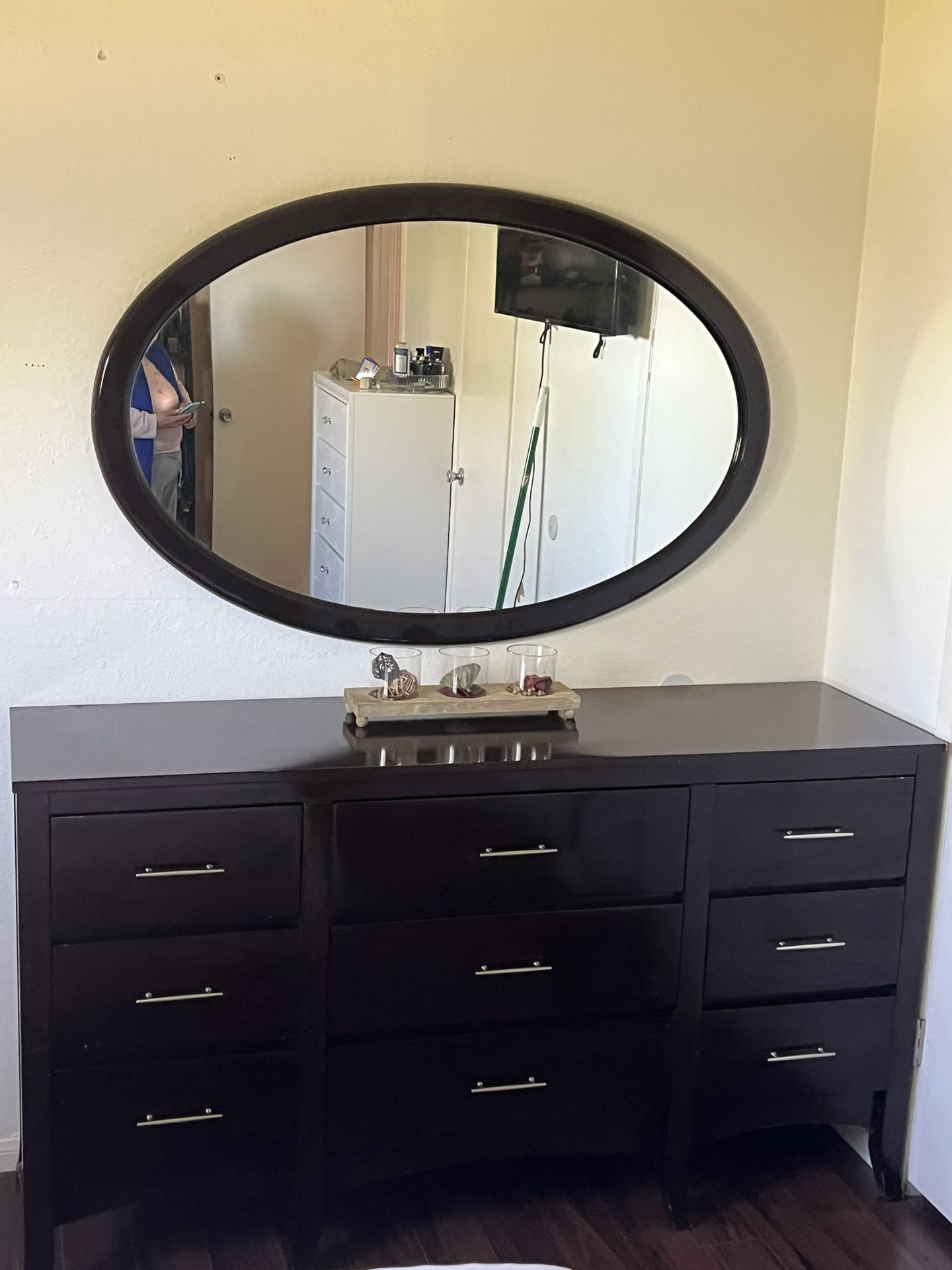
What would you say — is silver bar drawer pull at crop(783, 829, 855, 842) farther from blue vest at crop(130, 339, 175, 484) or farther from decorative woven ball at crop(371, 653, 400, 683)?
blue vest at crop(130, 339, 175, 484)

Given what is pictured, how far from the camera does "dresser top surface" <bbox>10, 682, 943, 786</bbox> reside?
1937 millimetres

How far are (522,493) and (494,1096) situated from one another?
1.01 m

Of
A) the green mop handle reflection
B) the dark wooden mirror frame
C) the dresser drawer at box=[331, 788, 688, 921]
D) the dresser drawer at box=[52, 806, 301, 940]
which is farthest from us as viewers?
the green mop handle reflection

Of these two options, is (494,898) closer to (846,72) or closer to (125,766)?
(125,766)

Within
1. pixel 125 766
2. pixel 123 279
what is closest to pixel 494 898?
pixel 125 766

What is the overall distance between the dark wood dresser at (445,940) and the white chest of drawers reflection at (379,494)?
237mm

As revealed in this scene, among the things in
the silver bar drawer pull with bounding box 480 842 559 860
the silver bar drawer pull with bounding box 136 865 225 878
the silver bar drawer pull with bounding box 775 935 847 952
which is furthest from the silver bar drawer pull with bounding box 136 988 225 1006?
the silver bar drawer pull with bounding box 775 935 847 952

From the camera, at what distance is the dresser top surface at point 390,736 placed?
1.94 meters

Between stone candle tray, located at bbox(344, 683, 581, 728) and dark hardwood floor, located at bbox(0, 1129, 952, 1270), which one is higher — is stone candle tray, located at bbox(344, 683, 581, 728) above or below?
above

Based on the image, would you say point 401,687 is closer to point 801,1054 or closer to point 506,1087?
point 506,1087

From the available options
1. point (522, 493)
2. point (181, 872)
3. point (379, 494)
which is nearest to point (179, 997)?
point (181, 872)

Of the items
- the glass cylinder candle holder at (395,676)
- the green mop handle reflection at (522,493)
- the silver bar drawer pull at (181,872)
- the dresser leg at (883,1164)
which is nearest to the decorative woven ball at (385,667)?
the glass cylinder candle holder at (395,676)

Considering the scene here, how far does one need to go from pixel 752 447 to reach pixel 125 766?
1238 mm

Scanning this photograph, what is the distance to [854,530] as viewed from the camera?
2.46 meters
